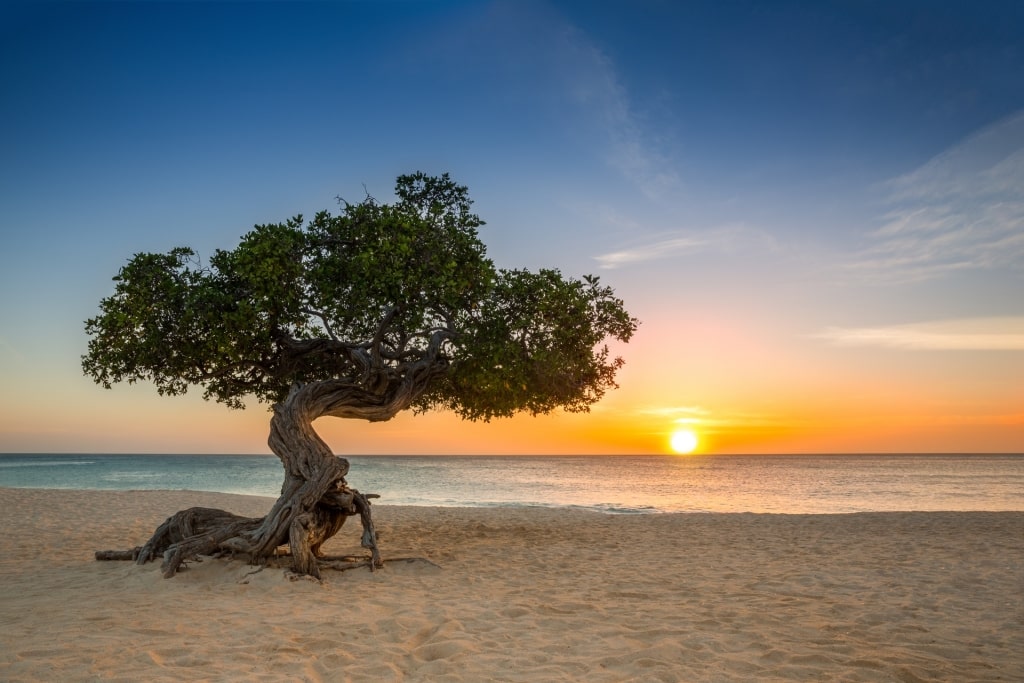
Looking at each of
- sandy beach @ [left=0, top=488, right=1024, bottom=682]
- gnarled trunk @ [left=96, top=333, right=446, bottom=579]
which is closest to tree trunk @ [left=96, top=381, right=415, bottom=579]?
gnarled trunk @ [left=96, top=333, right=446, bottom=579]

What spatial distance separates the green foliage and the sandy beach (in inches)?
150

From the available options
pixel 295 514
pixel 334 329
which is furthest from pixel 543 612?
pixel 334 329

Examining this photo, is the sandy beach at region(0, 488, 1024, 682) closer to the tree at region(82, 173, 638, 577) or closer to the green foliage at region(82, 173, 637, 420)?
the tree at region(82, 173, 638, 577)

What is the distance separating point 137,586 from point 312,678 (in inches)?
222

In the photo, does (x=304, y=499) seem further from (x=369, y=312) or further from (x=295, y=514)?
(x=369, y=312)

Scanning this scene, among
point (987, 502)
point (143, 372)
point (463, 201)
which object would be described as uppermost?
point (463, 201)

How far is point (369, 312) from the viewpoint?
12.1 meters

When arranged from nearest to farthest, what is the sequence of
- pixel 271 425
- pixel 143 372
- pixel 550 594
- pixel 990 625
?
pixel 990 625 → pixel 550 594 → pixel 271 425 → pixel 143 372

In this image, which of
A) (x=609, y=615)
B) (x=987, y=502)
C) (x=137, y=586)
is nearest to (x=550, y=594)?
(x=609, y=615)

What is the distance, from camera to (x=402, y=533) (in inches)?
676

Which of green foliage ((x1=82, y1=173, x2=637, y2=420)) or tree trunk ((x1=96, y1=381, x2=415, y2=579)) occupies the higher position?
green foliage ((x1=82, y1=173, x2=637, y2=420))

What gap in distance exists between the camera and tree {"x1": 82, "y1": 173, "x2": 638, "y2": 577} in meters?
11.6

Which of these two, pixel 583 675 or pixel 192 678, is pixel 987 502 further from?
pixel 192 678

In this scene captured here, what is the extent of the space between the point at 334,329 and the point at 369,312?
7.77ft
